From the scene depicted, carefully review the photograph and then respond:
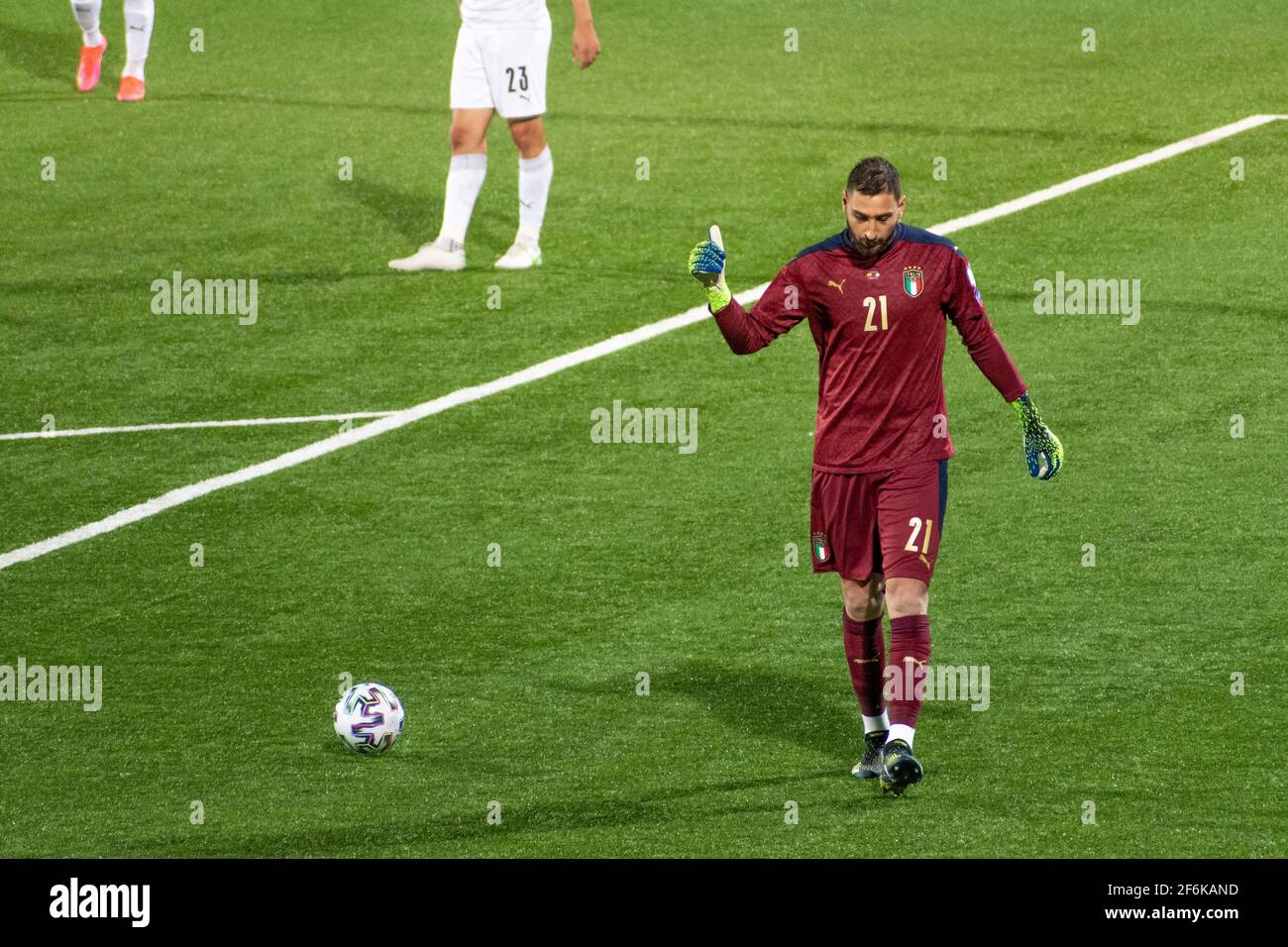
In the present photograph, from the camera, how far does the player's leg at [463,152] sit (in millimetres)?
14836

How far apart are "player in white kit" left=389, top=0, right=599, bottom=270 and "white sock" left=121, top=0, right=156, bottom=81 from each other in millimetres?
4922

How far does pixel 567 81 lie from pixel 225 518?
9804mm

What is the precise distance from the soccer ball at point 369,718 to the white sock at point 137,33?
11.7m

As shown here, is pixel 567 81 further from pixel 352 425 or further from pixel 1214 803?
pixel 1214 803

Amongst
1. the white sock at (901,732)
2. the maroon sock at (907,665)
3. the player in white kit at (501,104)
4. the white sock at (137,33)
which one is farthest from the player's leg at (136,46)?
the white sock at (901,732)

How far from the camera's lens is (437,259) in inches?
599

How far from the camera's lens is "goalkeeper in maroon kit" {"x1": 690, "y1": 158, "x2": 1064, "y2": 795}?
317 inches

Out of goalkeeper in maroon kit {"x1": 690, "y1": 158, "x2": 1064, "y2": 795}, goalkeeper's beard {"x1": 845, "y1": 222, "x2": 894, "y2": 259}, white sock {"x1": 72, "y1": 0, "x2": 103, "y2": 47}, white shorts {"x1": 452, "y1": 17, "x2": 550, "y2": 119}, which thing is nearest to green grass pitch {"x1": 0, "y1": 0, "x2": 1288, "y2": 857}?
white sock {"x1": 72, "y1": 0, "x2": 103, "y2": 47}

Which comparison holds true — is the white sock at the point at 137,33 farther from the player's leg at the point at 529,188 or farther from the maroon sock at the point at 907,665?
the maroon sock at the point at 907,665

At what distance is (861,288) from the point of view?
810cm

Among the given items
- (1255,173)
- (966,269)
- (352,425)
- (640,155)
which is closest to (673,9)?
(640,155)

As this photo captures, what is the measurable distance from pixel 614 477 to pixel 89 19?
32.5 feet

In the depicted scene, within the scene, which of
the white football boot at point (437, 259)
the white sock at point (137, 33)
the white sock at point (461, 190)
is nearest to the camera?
the white sock at point (461, 190)

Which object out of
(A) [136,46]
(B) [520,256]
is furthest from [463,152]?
(A) [136,46]
